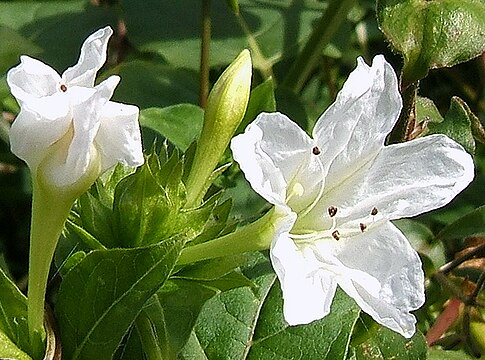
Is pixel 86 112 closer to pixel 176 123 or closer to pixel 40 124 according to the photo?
pixel 40 124

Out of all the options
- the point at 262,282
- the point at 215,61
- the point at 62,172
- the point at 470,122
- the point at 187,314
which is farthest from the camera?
the point at 215,61

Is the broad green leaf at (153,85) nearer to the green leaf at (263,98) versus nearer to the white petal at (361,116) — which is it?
the green leaf at (263,98)

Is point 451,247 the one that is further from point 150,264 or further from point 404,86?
point 150,264

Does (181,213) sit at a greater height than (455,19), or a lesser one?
lesser

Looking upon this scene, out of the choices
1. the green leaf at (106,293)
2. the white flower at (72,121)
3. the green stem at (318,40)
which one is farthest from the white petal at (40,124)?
the green stem at (318,40)

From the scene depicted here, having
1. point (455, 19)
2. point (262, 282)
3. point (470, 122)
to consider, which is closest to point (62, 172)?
point (262, 282)

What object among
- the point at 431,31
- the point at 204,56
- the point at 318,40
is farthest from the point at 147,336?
the point at 318,40
